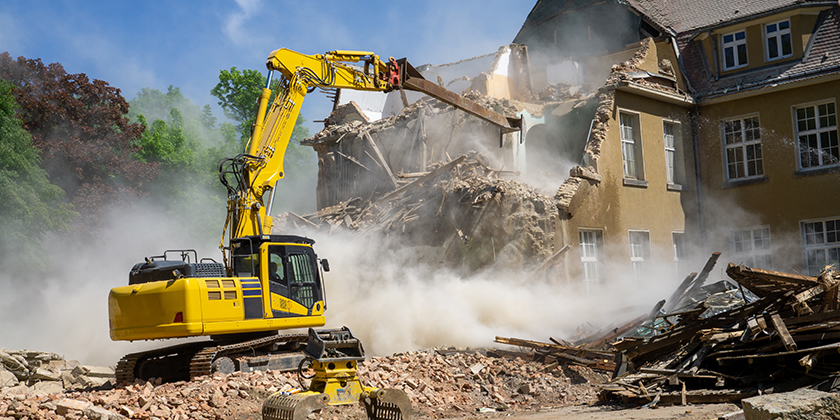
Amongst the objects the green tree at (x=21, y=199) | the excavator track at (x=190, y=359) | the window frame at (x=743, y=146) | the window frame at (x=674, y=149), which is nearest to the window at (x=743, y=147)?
the window frame at (x=743, y=146)

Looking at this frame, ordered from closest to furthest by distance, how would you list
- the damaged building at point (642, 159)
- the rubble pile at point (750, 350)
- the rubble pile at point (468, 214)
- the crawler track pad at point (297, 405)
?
the crawler track pad at point (297, 405) < the rubble pile at point (750, 350) < the rubble pile at point (468, 214) < the damaged building at point (642, 159)

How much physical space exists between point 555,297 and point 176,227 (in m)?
21.6

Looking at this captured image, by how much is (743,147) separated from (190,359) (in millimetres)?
16108

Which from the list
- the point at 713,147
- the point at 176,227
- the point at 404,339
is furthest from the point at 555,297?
the point at 176,227

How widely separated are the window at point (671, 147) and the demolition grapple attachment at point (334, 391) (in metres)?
15.2

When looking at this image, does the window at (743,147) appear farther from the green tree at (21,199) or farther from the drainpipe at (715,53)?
the green tree at (21,199)

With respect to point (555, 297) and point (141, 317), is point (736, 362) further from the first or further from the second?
point (141, 317)

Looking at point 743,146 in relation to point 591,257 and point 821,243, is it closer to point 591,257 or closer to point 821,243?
point 821,243

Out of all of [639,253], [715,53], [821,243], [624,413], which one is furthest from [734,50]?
[624,413]

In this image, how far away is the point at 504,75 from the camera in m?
22.8

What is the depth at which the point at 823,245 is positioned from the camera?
18656mm

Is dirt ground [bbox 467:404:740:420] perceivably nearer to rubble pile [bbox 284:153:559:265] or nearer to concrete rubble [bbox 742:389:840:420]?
concrete rubble [bbox 742:389:840:420]

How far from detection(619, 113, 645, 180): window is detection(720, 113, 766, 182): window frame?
9.87 feet

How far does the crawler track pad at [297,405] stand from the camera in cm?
644
